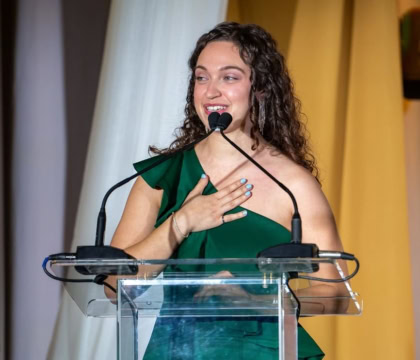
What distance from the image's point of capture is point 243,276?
130cm

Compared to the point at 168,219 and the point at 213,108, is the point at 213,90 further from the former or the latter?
the point at 168,219

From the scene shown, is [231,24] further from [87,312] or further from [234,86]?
[87,312]

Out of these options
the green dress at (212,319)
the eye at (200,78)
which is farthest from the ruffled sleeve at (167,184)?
the eye at (200,78)

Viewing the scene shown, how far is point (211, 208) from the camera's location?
191cm

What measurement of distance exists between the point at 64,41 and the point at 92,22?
129 millimetres

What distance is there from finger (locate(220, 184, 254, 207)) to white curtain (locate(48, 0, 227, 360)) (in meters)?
0.85

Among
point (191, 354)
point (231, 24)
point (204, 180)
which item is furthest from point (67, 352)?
point (191, 354)

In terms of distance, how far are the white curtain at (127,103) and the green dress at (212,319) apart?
0.68 metres

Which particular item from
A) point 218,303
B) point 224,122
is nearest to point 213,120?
point 224,122

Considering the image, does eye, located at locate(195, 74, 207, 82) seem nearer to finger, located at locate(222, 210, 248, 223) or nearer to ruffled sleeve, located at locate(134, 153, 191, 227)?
ruffled sleeve, located at locate(134, 153, 191, 227)

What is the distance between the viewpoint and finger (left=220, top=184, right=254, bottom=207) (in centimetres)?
194

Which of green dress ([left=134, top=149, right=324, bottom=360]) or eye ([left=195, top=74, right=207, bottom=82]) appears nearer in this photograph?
green dress ([left=134, top=149, right=324, bottom=360])

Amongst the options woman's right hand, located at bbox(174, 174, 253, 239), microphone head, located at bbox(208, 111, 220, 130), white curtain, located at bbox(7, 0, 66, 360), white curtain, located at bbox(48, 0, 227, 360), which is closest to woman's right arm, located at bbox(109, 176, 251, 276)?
woman's right hand, located at bbox(174, 174, 253, 239)

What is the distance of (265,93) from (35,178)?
1.06 metres
